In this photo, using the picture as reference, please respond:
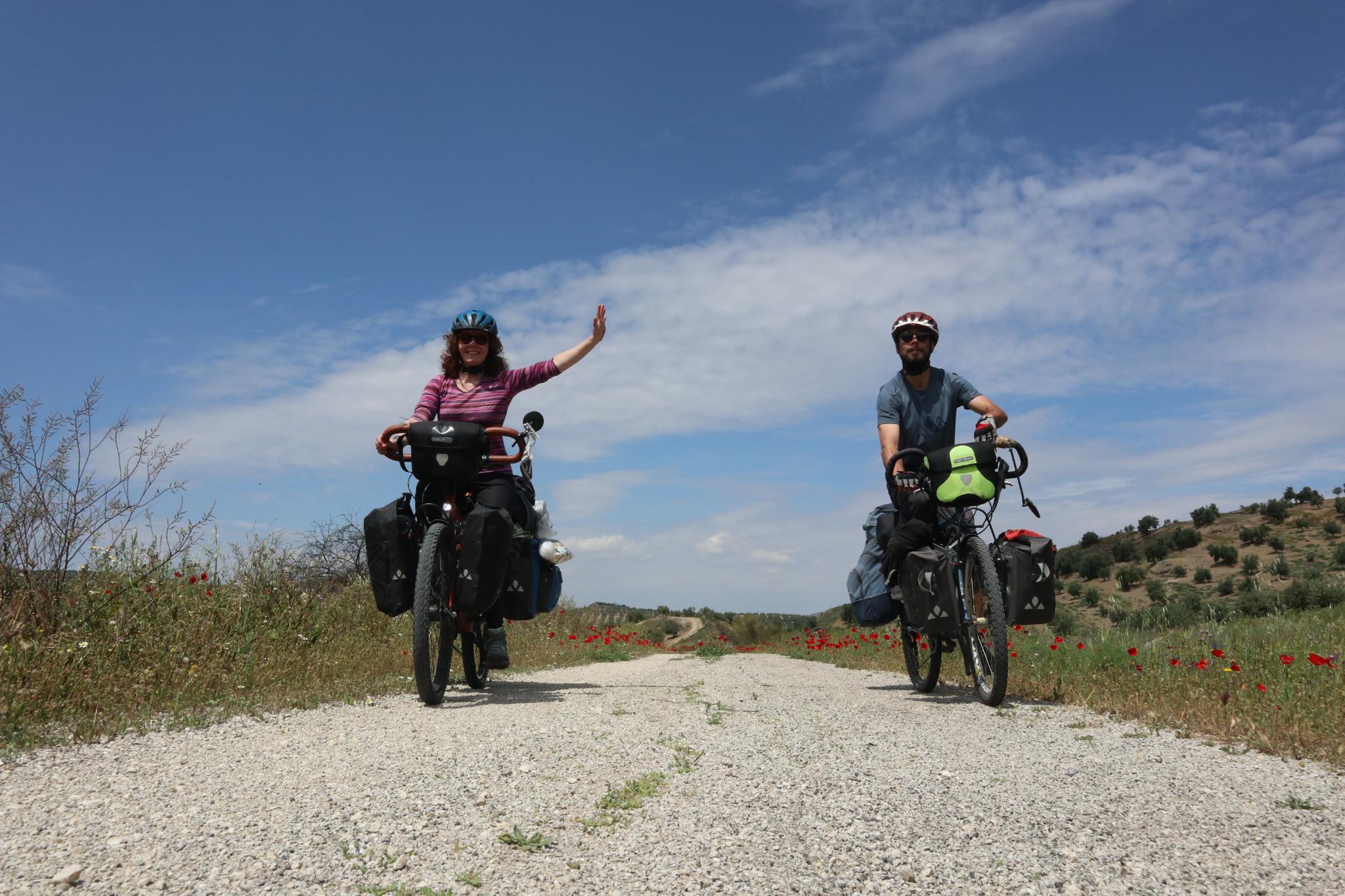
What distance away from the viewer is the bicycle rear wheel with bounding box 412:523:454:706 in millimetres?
4844

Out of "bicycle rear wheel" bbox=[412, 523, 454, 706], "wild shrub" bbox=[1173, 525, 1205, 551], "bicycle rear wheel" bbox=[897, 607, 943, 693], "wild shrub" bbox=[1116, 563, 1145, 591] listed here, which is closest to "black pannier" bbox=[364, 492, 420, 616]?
"bicycle rear wheel" bbox=[412, 523, 454, 706]

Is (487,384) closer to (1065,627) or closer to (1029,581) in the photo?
(1029,581)

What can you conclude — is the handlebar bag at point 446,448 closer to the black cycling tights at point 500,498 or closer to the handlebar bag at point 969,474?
the black cycling tights at point 500,498

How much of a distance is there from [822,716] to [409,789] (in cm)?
255

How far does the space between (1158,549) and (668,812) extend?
123 feet

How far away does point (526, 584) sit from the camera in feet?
18.4

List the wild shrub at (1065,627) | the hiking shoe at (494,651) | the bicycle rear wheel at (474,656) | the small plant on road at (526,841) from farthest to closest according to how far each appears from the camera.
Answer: the wild shrub at (1065,627), the hiking shoe at (494,651), the bicycle rear wheel at (474,656), the small plant on road at (526,841)

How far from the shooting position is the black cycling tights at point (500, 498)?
5.39 meters

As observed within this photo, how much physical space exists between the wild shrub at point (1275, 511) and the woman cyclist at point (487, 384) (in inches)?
1510

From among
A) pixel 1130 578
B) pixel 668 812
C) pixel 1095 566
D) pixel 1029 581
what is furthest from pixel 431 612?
pixel 1095 566

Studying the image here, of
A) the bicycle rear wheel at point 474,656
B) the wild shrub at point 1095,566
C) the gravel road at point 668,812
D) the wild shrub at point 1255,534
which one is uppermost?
the wild shrub at point 1255,534

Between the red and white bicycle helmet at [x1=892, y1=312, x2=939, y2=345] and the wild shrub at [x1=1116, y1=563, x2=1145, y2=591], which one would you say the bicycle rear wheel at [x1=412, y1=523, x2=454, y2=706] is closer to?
the red and white bicycle helmet at [x1=892, y1=312, x2=939, y2=345]

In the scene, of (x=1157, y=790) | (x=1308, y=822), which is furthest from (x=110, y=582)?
(x=1308, y=822)

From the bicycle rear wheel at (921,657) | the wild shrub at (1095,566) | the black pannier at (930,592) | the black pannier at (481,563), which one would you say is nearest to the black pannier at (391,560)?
the black pannier at (481,563)
